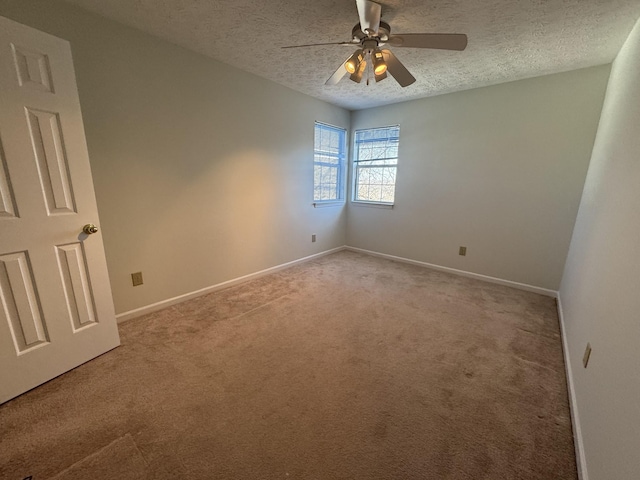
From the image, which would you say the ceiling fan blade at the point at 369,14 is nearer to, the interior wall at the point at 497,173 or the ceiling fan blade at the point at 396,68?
the ceiling fan blade at the point at 396,68

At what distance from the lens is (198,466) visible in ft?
3.90

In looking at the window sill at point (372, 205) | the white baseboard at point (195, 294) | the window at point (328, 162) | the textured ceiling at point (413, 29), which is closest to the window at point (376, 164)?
the window sill at point (372, 205)

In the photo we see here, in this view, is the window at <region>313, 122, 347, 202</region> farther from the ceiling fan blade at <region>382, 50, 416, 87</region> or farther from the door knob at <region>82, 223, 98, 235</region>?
the door knob at <region>82, 223, 98, 235</region>

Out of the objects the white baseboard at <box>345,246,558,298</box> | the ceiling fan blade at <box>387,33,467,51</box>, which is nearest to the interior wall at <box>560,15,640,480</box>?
the white baseboard at <box>345,246,558,298</box>

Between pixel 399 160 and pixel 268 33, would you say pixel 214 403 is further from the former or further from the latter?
pixel 399 160

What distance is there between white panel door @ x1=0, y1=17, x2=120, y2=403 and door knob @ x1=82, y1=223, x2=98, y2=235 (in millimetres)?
18

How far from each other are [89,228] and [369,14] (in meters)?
2.19

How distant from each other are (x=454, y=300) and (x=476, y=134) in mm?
2084

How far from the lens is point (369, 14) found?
149 centimetres

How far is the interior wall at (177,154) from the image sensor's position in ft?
6.51

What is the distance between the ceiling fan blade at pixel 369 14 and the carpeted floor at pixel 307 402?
2.18 metres

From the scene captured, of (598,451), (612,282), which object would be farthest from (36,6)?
(598,451)

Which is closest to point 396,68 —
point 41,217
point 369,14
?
point 369,14

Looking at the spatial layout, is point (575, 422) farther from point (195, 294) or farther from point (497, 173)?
point (195, 294)
